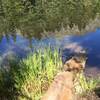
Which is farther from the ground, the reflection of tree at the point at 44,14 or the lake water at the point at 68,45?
the lake water at the point at 68,45

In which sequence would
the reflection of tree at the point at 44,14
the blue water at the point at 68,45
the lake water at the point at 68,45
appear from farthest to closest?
the reflection of tree at the point at 44,14
the blue water at the point at 68,45
the lake water at the point at 68,45

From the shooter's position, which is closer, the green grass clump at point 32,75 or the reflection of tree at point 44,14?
the green grass clump at point 32,75

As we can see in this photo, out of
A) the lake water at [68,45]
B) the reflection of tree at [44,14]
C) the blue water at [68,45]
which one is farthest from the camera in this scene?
the reflection of tree at [44,14]

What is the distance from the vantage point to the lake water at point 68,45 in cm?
1034

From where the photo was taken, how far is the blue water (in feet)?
34.4

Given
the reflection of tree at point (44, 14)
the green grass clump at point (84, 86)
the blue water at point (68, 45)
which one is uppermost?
the green grass clump at point (84, 86)

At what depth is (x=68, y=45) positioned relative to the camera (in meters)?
12.1

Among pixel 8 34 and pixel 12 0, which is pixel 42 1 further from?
pixel 8 34

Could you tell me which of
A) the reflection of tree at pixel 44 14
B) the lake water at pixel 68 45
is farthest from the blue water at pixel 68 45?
the reflection of tree at pixel 44 14

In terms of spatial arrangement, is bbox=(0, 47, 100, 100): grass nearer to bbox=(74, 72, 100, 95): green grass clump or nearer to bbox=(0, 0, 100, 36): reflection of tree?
bbox=(74, 72, 100, 95): green grass clump

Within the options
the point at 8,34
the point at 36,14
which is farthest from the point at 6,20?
the point at 8,34

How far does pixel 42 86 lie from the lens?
6.94 meters

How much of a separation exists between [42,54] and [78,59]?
128 centimetres

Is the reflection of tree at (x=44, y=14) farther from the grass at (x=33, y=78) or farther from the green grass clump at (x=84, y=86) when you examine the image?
the green grass clump at (x=84, y=86)
